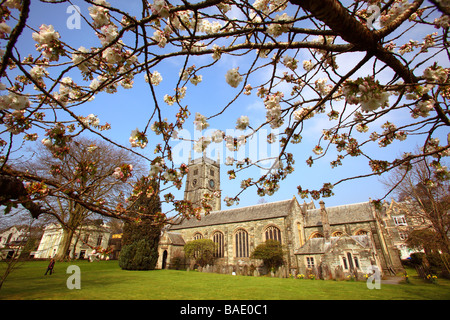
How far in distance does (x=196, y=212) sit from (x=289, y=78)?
3.09 metres

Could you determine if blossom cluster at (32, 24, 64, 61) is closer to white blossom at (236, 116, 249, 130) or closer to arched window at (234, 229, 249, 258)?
white blossom at (236, 116, 249, 130)

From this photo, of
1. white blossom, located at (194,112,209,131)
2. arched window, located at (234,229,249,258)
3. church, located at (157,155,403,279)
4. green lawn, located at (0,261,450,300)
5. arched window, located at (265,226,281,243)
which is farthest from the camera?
arched window, located at (234,229,249,258)

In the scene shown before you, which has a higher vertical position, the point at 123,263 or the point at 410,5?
the point at 410,5

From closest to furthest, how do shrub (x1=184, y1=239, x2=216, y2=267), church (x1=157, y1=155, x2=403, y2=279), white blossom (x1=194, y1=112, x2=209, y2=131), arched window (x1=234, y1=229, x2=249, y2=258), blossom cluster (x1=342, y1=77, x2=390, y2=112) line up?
blossom cluster (x1=342, y1=77, x2=390, y2=112)
white blossom (x1=194, y1=112, x2=209, y2=131)
church (x1=157, y1=155, x2=403, y2=279)
shrub (x1=184, y1=239, x2=216, y2=267)
arched window (x1=234, y1=229, x2=249, y2=258)

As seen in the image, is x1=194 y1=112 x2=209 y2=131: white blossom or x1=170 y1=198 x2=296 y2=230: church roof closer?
x1=194 y1=112 x2=209 y2=131: white blossom

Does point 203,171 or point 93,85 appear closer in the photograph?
point 93,85

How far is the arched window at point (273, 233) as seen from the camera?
22312 mm

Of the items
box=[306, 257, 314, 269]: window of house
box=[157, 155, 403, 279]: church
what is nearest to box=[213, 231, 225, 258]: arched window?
box=[157, 155, 403, 279]: church

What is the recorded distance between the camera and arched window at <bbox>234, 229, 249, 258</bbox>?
2420 cm
